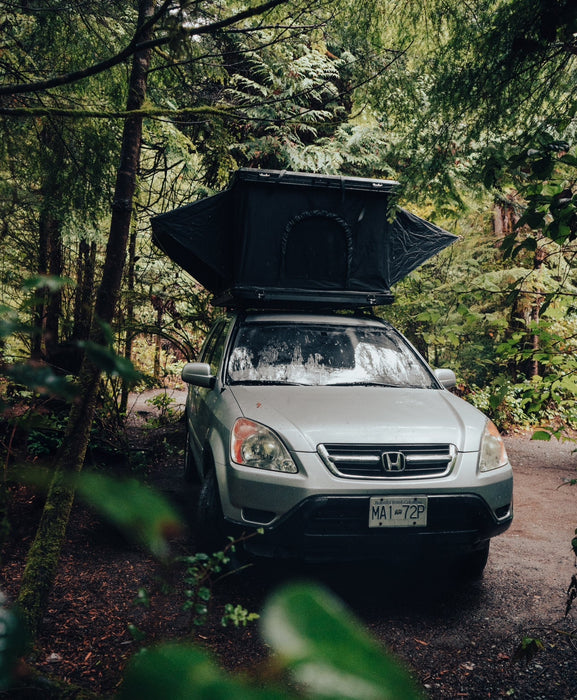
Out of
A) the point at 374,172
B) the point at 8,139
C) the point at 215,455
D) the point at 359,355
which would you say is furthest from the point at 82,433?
the point at 374,172

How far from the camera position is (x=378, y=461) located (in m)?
3.58

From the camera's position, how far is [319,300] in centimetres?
571

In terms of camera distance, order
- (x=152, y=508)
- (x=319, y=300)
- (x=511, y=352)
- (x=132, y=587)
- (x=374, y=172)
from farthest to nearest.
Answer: (x=374, y=172)
(x=319, y=300)
(x=511, y=352)
(x=132, y=587)
(x=152, y=508)

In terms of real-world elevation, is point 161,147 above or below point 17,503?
above

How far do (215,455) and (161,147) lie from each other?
19.4 ft

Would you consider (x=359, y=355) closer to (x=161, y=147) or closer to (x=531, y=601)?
(x=531, y=601)

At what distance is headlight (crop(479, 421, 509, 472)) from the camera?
12.5 ft

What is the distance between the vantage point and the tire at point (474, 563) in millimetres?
4004

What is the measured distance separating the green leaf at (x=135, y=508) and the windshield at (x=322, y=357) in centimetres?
390

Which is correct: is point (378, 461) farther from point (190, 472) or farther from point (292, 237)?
point (190, 472)

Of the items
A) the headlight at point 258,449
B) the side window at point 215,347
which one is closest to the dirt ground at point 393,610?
the headlight at point 258,449

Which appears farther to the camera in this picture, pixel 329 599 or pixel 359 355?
pixel 359 355

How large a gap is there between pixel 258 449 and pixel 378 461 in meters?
0.80

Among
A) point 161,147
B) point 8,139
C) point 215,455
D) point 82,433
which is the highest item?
point 161,147
